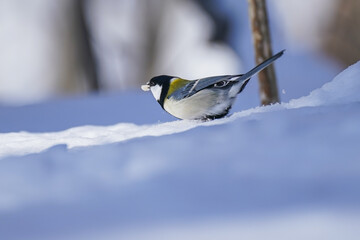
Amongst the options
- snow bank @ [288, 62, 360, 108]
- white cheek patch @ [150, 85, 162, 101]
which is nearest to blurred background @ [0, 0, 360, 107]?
white cheek patch @ [150, 85, 162, 101]

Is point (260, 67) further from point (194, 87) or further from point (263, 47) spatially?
point (263, 47)

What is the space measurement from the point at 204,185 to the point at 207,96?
107 cm

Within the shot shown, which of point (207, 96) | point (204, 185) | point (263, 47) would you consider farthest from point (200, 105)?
point (263, 47)

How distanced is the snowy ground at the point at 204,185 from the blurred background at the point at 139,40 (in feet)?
23.7

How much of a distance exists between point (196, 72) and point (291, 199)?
30.5ft

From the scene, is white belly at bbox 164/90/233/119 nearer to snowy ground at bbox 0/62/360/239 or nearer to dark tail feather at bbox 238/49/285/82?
dark tail feather at bbox 238/49/285/82

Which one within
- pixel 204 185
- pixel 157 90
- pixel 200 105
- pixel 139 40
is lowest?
pixel 204 185

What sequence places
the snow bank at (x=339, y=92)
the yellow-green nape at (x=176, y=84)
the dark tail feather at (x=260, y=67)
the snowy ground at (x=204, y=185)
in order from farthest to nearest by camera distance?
the yellow-green nape at (x=176, y=84) → the dark tail feather at (x=260, y=67) → the snow bank at (x=339, y=92) → the snowy ground at (x=204, y=185)

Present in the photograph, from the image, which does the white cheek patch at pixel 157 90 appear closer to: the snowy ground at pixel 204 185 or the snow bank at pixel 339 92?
the snow bank at pixel 339 92

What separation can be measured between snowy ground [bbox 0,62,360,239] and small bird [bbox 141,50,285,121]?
2.12 ft

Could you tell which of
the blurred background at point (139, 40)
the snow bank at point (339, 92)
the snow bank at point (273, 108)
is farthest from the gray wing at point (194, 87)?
the blurred background at point (139, 40)

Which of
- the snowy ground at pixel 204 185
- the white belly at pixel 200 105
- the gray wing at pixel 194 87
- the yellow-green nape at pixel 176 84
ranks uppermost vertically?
the yellow-green nape at pixel 176 84

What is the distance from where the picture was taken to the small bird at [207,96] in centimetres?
308

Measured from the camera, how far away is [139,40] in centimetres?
1186
